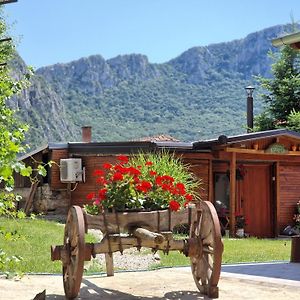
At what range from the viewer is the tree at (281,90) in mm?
25703

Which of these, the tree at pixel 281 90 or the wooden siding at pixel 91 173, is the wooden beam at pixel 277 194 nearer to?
the wooden siding at pixel 91 173

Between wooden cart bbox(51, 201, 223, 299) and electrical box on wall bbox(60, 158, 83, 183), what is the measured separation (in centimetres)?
1157

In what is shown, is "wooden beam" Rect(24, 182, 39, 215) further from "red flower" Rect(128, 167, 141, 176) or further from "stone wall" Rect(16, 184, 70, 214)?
"red flower" Rect(128, 167, 141, 176)

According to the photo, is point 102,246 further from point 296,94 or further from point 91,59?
point 91,59

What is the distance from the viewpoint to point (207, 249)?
633cm

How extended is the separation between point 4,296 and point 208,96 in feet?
255

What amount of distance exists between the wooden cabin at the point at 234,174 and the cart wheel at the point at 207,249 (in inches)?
384

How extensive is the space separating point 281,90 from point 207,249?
20.3m

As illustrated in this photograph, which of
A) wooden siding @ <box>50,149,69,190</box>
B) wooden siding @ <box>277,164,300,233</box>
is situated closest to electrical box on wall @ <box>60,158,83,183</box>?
wooden siding @ <box>50,149,69,190</box>

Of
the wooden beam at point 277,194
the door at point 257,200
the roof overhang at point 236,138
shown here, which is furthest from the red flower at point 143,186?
the wooden beam at point 277,194

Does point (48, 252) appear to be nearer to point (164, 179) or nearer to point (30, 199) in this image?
point (164, 179)

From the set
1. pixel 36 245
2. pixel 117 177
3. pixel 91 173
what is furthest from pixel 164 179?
pixel 91 173

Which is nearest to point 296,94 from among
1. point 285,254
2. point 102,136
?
point 285,254

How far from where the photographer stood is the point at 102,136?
63719mm
